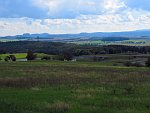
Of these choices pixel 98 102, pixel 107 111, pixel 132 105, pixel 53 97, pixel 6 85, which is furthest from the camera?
pixel 6 85

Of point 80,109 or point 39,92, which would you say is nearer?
point 80,109

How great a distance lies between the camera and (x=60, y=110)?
15234mm

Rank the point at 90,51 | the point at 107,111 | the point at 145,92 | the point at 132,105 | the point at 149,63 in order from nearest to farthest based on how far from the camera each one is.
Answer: the point at 107,111
the point at 132,105
the point at 145,92
the point at 149,63
the point at 90,51

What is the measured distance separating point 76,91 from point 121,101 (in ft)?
15.5

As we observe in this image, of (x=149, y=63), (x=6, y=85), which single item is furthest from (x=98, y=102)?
(x=149, y=63)

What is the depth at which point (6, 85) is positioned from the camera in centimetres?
2588

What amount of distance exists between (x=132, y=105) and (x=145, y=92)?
5154 mm

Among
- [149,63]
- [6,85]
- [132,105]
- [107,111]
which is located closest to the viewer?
[107,111]

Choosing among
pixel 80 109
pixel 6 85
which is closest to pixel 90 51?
pixel 6 85

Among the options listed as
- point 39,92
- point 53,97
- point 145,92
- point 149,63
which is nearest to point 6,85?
point 39,92

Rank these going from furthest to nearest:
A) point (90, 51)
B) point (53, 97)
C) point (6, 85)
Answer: point (90, 51) < point (6, 85) < point (53, 97)

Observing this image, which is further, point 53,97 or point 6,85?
point 6,85

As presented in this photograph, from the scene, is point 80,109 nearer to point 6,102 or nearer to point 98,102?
point 98,102

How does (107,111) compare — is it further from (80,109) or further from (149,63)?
(149,63)
